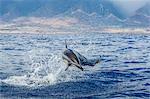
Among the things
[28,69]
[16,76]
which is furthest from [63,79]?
[28,69]

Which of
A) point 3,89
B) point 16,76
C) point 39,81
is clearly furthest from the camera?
point 16,76

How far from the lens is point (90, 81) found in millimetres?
27422

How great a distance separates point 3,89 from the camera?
952 inches

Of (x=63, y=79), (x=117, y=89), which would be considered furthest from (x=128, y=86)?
(x=63, y=79)

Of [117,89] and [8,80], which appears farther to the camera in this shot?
[8,80]

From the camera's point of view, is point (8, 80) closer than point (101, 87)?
No

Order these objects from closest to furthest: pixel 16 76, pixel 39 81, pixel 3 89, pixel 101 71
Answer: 1. pixel 3 89
2. pixel 39 81
3. pixel 16 76
4. pixel 101 71

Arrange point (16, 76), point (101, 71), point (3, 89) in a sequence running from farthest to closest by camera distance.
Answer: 1. point (101, 71)
2. point (16, 76)
3. point (3, 89)

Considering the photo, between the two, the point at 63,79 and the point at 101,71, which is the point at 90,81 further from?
the point at 101,71

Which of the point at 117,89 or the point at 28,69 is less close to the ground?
the point at 28,69

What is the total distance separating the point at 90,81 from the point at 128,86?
3.03 m

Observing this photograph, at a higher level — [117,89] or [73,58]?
[73,58]

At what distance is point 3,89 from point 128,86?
8.28m

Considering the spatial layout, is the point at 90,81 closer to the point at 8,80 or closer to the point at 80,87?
the point at 80,87
